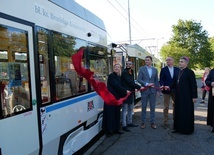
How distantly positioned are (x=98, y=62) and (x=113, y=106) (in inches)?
45.7

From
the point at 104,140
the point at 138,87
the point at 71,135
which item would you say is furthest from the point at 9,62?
the point at 138,87

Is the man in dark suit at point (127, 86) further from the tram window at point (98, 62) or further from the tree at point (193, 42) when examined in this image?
the tree at point (193, 42)

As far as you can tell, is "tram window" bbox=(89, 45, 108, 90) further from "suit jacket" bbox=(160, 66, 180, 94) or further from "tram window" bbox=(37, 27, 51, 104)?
"tram window" bbox=(37, 27, 51, 104)

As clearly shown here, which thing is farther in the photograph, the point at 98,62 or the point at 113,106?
the point at 98,62

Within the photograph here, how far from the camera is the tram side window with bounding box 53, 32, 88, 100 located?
422cm

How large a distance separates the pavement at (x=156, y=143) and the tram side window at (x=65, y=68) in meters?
1.40

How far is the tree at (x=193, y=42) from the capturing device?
4941 cm

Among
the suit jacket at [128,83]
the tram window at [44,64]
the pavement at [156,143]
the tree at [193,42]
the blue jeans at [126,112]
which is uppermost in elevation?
the tree at [193,42]

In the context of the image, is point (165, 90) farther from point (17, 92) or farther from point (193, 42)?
point (193, 42)

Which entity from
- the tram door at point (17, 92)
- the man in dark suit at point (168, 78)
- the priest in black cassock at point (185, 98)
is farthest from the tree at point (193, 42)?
the tram door at point (17, 92)

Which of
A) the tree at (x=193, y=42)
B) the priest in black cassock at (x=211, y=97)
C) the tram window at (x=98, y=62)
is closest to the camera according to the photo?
the tram window at (x=98, y=62)

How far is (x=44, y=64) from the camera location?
3.80 meters

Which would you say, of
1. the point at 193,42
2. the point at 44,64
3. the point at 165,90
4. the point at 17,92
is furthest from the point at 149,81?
the point at 193,42

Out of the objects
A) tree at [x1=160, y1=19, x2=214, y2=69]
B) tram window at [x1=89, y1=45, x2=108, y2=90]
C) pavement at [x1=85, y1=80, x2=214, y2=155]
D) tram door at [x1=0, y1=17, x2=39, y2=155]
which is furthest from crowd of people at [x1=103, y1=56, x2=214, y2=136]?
tree at [x1=160, y1=19, x2=214, y2=69]
